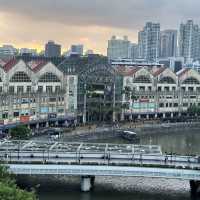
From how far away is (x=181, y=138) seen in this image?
258 feet

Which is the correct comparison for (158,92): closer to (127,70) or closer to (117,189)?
(127,70)

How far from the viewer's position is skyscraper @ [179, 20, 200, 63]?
190 metres

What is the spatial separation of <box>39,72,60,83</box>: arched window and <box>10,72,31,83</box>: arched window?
2.72m

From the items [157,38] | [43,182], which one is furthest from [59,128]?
[157,38]

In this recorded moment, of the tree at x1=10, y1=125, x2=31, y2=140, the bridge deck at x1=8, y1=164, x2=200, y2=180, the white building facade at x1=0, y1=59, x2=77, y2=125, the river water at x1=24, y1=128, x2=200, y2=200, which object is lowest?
the river water at x1=24, y1=128, x2=200, y2=200

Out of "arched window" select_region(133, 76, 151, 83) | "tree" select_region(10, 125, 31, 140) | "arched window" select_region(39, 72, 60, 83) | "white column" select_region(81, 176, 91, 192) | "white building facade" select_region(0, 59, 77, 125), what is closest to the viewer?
"white column" select_region(81, 176, 91, 192)

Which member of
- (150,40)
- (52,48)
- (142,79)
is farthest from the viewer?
(150,40)

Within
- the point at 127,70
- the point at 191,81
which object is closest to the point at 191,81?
the point at 191,81

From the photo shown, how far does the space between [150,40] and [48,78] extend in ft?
359

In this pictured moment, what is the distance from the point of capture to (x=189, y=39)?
623 feet

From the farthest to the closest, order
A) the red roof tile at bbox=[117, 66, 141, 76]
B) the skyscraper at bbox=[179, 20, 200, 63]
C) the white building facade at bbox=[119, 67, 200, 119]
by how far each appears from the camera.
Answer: the skyscraper at bbox=[179, 20, 200, 63] → the red roof tile at bbox=[117, 66, 141, 76] → the white building facade at bbox=[119, 67, 200, 119]

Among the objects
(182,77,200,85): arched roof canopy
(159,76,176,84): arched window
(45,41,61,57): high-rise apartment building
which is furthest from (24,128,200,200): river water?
(45,41,61,57): high-rise apartment building

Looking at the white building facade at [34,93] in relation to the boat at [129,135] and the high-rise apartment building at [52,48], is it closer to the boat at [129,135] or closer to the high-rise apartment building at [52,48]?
the boat at [129,135]

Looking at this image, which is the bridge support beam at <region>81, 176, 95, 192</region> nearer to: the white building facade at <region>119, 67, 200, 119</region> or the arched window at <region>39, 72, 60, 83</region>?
the arched window at <region>39, 72, 60, 83</region>
